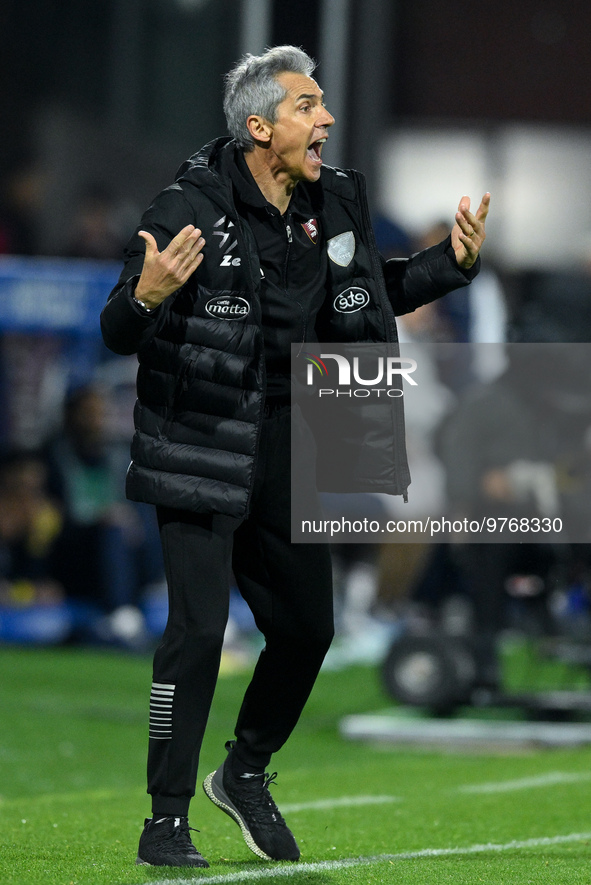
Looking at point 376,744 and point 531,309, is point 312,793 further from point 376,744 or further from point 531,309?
point 531,309

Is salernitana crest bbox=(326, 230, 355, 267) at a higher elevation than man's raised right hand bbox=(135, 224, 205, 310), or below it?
below

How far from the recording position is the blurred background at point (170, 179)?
11945mm

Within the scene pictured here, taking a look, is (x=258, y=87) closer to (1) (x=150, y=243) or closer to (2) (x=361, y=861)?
(1) (x=150, y=243)

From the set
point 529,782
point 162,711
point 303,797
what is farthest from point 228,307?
point 529,782

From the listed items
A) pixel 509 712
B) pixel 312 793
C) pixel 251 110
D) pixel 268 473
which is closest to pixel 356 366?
pixel 268 473

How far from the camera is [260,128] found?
4445mm

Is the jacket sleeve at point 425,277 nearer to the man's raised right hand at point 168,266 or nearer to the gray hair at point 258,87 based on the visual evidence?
the gray hair at point 258,87

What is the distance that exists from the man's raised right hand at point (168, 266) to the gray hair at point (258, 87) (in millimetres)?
542

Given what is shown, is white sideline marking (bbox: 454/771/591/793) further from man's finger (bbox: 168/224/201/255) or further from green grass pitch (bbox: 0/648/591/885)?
man's finger (bbox: 168/224/201/255)

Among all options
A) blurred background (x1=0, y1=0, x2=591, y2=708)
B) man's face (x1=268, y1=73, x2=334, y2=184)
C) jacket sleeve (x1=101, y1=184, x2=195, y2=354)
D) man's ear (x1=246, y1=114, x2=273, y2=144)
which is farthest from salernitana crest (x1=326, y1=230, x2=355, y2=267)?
blurred background (x1=0, y1=0, x2=591, y2=708)

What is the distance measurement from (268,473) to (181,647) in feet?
1.85

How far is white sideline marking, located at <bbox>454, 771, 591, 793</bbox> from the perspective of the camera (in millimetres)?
7121

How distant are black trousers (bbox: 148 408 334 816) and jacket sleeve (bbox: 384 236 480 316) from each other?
0.56 m

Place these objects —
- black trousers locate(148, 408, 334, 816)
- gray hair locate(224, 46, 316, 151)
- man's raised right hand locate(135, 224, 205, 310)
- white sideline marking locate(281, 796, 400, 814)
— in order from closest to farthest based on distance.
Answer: man's raised right hand locate(135, 224, 205, 310) → black trousers locate(148, 408, 334, 816) → gray hair locate(224, 46, 316, 151) → white sideline marking locate(281, 796, 400, 814)
